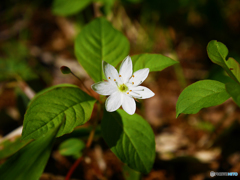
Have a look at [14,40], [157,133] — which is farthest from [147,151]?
[14,40]

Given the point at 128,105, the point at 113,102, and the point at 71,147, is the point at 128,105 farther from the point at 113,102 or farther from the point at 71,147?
the point at 71,147

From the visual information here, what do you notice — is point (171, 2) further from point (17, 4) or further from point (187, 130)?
point (17, 4)

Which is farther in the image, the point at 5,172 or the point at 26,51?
the point at 26,51

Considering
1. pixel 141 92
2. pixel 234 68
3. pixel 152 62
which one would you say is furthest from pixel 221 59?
pixel 141 92

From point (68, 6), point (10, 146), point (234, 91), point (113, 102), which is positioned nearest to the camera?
point (234, 91)

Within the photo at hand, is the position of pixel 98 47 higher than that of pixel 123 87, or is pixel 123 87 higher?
pixel 98 47

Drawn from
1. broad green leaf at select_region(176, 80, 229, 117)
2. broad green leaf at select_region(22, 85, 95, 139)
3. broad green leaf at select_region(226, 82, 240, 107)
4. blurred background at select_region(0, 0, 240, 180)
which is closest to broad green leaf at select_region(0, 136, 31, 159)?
blurred background at select_region(0, 0, 240, 180)

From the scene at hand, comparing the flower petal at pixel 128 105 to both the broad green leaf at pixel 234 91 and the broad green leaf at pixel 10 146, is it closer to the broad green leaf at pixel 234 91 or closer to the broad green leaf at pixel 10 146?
the broad green leaf at pixel 234 91
